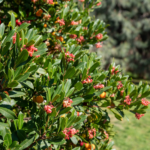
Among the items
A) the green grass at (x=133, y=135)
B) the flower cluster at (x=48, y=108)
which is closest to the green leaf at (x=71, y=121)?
the flower cluster at (x=48, y=108)

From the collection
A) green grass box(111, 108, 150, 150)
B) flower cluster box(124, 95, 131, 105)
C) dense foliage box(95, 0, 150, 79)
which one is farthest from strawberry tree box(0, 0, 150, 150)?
dense foliage box(95, 0, 150, 79)

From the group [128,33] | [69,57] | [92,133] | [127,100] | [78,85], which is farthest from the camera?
[128,33]

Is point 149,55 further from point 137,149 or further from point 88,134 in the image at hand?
point 88,134

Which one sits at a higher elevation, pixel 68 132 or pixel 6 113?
pixel 6 113

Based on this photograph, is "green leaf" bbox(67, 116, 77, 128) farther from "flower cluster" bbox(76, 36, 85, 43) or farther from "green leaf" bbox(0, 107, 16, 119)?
"flower cluster" bbox(76, 36, 85, 43)

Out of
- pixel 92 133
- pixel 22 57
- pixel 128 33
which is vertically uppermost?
pixel 22 57

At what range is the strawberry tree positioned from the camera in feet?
4.24

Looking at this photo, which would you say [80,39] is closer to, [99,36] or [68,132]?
[99,36]

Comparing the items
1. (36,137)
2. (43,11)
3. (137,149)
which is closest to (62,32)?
(43,11)

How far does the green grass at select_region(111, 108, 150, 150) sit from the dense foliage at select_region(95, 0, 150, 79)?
950 cm

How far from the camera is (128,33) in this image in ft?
57.8

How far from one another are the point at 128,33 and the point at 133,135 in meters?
12.2

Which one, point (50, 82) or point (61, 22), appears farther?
point (61, 22)

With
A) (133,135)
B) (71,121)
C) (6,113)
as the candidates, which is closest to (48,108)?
(71,121)
